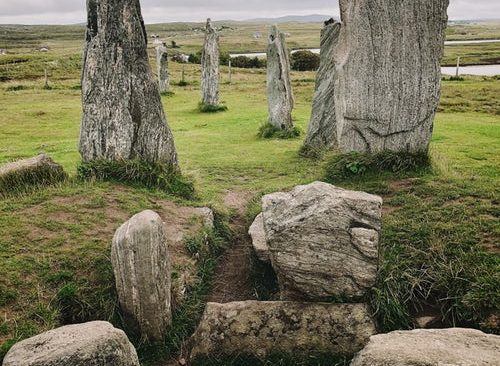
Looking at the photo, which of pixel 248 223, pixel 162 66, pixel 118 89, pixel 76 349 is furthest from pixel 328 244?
pixel 162 66

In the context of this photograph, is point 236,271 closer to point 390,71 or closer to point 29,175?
point 29,175

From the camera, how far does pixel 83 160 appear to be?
36.4 ft

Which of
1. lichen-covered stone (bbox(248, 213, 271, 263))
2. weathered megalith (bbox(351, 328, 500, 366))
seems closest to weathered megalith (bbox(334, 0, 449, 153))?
lichen-covered stone (bbox(248, 213, 271, 263))

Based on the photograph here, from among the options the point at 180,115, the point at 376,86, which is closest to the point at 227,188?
the point at 376,86

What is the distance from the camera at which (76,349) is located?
5.13 metres

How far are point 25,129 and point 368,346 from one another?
2112cm

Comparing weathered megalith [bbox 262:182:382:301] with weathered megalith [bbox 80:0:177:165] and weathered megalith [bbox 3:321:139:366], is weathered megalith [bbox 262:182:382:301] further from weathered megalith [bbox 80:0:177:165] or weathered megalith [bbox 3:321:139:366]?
weathered megalith [bbox 80:0:177:165]

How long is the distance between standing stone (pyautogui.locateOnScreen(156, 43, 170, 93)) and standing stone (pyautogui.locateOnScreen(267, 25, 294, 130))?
50.9 feet

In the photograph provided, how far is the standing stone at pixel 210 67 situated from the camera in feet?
82.3

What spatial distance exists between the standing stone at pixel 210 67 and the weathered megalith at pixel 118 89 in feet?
46.4

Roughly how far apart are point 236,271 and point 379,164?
4.04 metres

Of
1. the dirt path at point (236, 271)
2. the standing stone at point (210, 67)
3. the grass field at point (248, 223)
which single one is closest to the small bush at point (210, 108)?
the standing stone at point (210, 67)

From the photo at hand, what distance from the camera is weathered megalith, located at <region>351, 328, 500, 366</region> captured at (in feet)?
15.9

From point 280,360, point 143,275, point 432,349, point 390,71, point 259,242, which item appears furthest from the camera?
point 390,71
